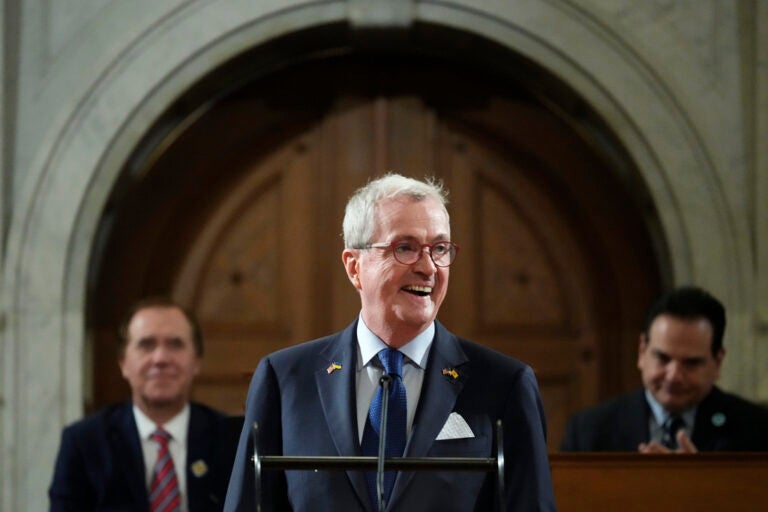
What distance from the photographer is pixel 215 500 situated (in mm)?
3660

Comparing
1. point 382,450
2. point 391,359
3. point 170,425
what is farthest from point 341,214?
point 382,450

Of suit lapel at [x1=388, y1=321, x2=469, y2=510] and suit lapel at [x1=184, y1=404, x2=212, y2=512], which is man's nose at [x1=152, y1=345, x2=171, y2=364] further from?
suit lapel at [x1=388, y1=321, x2=469, y2=510]

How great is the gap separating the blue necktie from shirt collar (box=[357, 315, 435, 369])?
15 millimetres

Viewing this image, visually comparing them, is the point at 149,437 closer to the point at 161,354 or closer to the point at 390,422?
the point at 161,354

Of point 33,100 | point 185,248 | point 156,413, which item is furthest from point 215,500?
point 33,100

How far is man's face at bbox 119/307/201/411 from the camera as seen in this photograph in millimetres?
3879

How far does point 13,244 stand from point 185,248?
2.38ft

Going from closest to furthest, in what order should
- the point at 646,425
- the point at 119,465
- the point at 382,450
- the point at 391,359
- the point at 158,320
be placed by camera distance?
the point at 382,450 < the point at 391,359 < the point at 119,465 < the point at 646,425 < the point at 158,320

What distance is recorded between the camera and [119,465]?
12.2 feet

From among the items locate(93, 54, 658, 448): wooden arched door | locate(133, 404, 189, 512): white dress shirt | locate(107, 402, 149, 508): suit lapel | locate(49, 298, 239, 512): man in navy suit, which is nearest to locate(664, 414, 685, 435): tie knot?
locate(93, 54, 658, 448): wooden arched door

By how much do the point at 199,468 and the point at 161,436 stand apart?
20cm

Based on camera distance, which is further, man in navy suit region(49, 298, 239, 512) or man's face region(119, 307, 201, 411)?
man's face region(119, 307, 201, 411)

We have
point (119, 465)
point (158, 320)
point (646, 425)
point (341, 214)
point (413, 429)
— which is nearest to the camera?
point (413, 429)

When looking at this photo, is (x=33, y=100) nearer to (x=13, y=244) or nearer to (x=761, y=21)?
(x=13, y=244)
